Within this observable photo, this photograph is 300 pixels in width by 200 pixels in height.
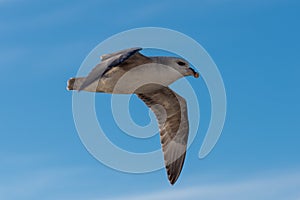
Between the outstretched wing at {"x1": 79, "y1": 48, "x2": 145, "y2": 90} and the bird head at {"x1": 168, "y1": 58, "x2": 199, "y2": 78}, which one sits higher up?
the bird head at {"x1": 168, "y1": 58, "x2": 199, "y2": 78}

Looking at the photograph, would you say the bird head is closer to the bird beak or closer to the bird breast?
the bird beak

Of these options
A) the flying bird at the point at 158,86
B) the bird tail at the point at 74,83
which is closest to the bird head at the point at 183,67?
the flying bird at the point at 158,86

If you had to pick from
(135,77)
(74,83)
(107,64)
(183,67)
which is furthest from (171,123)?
(107,64)

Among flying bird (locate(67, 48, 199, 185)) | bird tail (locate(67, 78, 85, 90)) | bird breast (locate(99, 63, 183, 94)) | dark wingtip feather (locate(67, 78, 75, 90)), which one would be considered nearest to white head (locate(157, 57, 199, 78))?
flying bird (locate(67, 48, 199, 185))

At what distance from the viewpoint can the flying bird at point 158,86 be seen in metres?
19.2

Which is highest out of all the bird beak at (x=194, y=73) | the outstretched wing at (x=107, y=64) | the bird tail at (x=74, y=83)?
the bird beak at (x=194, y=73)

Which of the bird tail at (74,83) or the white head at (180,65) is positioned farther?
the white head at (180,65)

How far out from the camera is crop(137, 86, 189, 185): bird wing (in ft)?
69.1

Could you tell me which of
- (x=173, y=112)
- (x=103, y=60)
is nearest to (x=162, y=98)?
(x=173, y=112)

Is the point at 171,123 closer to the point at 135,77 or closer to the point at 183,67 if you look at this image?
the point at 183,67

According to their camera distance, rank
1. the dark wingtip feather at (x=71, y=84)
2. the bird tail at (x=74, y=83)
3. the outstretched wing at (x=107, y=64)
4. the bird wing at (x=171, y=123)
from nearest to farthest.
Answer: the outstretched wing at (x=107, y=64) < the bird tail at (x=74, y=83) < the dark wingtip feather at (x=71, y=84) < the bird wing at (x=171, y=123)

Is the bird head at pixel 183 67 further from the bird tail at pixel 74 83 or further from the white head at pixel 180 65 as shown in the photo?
the bird tail at pixel 74 83

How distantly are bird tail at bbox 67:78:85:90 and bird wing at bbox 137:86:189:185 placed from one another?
8.95 ft

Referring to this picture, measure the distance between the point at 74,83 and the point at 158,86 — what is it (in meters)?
2.58
